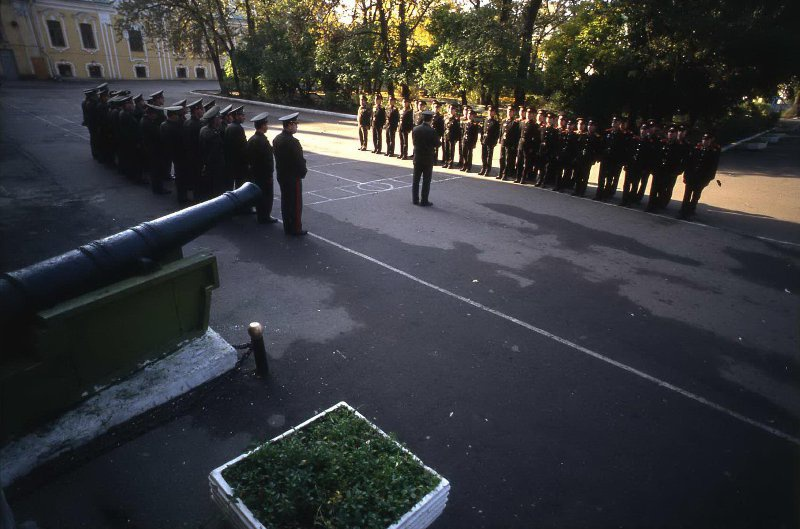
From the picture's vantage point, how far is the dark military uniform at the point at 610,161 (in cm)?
1075

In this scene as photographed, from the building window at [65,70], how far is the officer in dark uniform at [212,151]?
155 ft

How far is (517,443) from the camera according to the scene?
3971mm

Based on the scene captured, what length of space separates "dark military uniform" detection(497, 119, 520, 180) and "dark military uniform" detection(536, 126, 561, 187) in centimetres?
75

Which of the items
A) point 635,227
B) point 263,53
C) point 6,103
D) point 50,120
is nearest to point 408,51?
point 263,53

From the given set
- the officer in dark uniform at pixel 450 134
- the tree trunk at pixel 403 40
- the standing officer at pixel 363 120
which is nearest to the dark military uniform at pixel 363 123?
the standing officer at pixel 363 120

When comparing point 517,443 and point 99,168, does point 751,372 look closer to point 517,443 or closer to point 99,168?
point 517,443

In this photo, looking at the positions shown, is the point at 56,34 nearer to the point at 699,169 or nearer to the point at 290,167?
the point at 290,167

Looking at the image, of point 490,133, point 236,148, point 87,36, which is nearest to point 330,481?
point 236,148

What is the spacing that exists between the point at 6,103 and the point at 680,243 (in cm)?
3496

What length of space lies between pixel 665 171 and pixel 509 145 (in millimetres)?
3973

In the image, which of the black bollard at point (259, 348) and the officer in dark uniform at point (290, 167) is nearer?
the black bollard at point (259, 348)

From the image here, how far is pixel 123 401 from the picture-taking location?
404 cm

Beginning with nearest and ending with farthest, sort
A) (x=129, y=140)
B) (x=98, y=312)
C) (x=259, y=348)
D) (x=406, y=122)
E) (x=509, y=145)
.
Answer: (x=98, y=312) < (x=259, y=348) < (x=129, y=140) < (x=509, y=145) < (x=406, y=122)

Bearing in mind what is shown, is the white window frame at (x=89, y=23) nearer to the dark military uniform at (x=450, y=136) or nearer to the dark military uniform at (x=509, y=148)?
the dark military uniform at (x=450, y=136)
